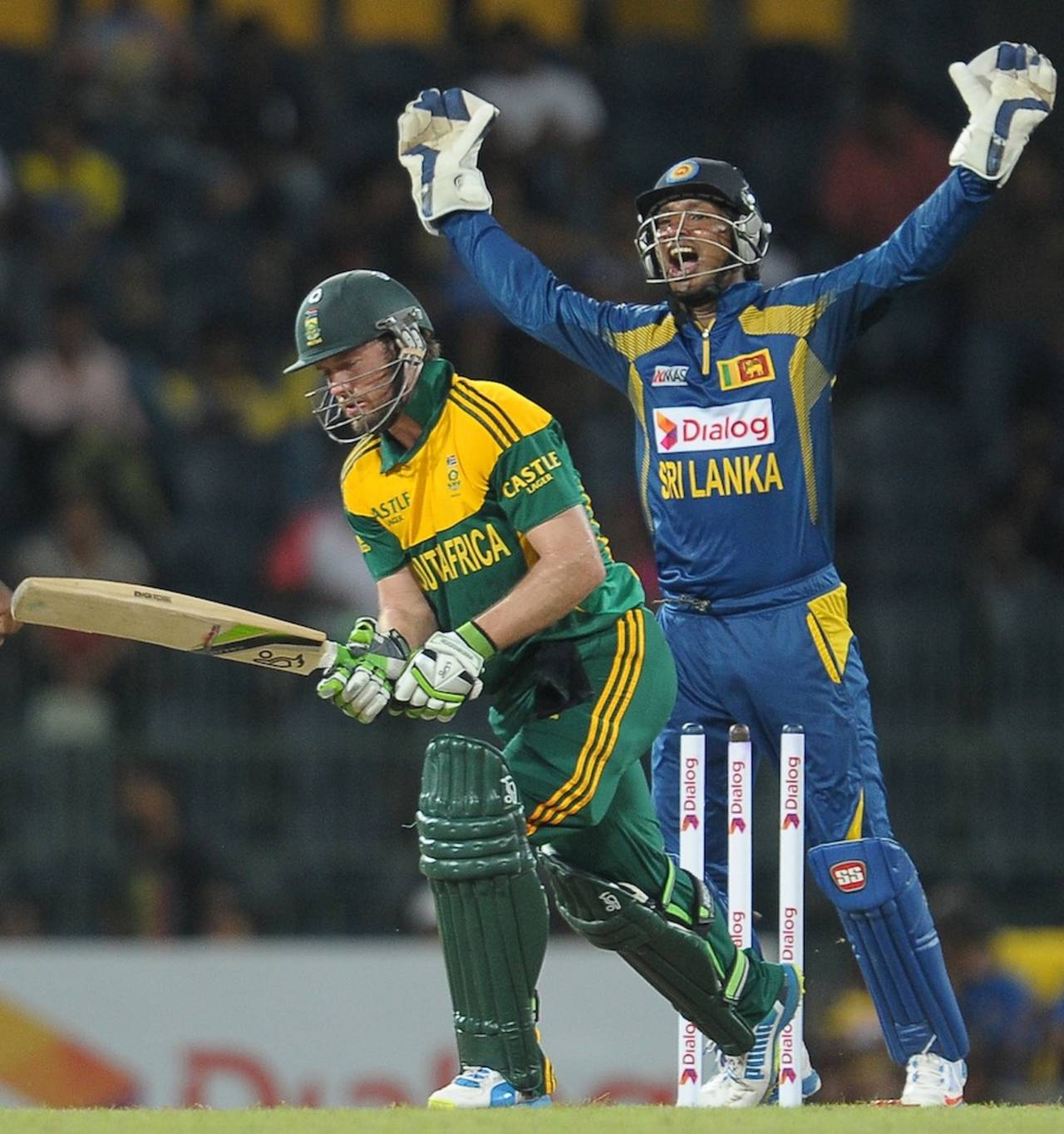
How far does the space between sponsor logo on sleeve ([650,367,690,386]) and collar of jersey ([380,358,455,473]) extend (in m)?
0.71

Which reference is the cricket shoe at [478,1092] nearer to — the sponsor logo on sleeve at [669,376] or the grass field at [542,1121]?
the grass field at [542,1121]

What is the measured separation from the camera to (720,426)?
5.86m

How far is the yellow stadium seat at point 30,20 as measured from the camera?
12078mm

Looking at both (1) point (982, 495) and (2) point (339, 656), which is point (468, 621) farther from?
(1) point (982, 495)

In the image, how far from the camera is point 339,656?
5.21 m

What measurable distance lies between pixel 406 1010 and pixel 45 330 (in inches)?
142

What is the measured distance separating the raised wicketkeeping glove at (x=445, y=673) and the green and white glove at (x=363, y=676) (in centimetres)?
4

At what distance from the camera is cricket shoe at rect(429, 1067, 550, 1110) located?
16.8ft

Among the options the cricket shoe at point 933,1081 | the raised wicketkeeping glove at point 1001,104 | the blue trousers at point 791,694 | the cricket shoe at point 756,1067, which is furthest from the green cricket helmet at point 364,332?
the cricket shoe at point 933,1081

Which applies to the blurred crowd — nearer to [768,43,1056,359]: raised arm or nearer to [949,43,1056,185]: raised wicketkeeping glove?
[768,43,1056,359]: raised arm

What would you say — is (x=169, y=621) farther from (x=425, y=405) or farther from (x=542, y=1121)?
(x=542, y=1121)

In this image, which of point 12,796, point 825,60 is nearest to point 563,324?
point 12,796

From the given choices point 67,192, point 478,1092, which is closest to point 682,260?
point 478,1092

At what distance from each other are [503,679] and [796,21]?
779 cm
